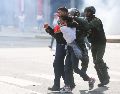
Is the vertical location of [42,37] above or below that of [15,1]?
below

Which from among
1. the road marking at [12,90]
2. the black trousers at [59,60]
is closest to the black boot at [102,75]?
the black trousers at [59,60]

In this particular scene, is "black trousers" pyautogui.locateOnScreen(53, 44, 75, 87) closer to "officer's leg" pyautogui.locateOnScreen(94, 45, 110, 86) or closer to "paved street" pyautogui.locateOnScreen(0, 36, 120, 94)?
"paved street" pyautogui.locateOnScreen(0, 36, 120, 94)

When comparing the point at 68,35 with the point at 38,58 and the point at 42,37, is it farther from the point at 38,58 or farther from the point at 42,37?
the point at 42,37

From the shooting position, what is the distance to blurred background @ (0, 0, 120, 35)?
34156 mm

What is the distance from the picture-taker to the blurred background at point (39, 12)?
34156 millimetres

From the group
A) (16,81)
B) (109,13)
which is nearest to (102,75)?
(16,81)

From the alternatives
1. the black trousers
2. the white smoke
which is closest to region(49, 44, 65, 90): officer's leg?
the black trousers

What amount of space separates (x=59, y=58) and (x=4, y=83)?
1617 millimetres

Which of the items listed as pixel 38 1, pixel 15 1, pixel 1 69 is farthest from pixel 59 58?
pixel 15 1

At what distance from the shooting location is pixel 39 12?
39.7 metres

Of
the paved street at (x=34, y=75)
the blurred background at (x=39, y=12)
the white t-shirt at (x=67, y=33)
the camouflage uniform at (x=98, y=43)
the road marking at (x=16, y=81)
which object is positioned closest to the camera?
the white t-shirt at (x=67, y=33)

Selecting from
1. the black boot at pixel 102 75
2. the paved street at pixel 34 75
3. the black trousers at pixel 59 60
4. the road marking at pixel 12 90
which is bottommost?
the paved street at pixel 34 75

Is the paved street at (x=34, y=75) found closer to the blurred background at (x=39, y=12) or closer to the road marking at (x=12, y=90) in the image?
the road marking at (x=12, y=90)

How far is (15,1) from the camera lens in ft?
140
